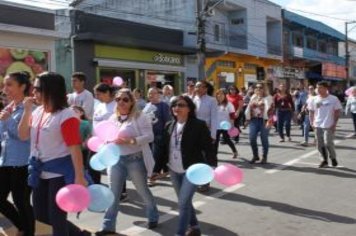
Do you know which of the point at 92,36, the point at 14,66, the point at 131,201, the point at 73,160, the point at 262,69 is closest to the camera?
the point at 73,160

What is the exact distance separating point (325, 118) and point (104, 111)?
4.84 m

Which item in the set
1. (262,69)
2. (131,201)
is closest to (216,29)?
(262,69)

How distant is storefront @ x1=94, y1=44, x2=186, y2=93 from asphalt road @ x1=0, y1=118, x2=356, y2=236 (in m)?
12.2

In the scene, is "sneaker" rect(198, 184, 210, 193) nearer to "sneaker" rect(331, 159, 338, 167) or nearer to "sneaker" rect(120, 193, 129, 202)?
"sneaker" rect(120, 193, 129, 202)

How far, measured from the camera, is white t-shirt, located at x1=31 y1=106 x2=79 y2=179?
14.1 ft

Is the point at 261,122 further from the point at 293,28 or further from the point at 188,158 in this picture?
the point at 293,28

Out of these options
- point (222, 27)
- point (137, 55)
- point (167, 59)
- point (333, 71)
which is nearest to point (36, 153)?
point (137, 55)

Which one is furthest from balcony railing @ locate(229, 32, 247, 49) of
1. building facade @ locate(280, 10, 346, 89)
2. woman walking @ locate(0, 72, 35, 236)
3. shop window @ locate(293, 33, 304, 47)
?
woman walking @ locate(0, 72, 35, 236)

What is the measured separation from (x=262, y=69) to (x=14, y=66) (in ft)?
77.9

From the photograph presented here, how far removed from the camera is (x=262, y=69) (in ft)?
130

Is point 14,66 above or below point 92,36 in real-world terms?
below

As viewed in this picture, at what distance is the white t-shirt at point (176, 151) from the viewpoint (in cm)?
573

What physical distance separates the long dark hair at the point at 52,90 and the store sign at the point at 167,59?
2259 cm

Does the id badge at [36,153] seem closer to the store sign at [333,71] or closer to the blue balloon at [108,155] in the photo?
the blue balloon at [108,155]
